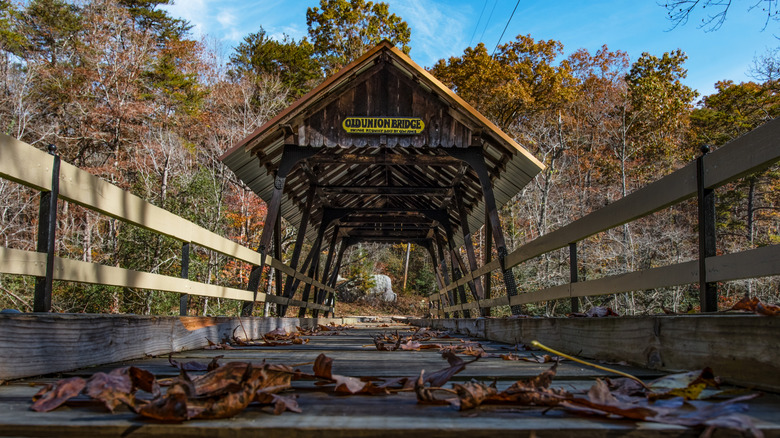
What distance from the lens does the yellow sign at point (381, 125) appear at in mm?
9102

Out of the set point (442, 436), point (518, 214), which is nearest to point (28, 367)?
point (442, 436)

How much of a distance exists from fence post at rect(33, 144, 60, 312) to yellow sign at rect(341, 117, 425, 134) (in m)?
6.63

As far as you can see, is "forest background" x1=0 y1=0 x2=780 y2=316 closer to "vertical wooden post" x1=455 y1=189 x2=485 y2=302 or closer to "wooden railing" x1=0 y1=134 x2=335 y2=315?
"vertical wooden post" x1=455 y1=189 x2=485 y2=302

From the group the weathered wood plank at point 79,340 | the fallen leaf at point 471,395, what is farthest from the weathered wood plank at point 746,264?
the weathered wood plank at point 79,340

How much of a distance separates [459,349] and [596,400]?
2707mm

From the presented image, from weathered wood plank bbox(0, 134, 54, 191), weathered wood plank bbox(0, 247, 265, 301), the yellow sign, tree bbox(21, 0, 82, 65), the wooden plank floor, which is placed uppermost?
tree bbox(21, 0, 82, 65)

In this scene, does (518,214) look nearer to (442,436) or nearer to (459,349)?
(459,349)

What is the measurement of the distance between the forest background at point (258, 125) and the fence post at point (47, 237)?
41.0ft

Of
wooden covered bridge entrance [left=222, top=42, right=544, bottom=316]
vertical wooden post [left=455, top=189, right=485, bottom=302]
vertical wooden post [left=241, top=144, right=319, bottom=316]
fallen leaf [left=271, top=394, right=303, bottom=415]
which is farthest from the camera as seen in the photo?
vertical wooden post [left=455, top=189, right=485, bottom=302]

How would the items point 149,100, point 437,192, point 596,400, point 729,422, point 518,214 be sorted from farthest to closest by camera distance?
point 518,214 → point 149,100 → point 437,192 → point 596,400 → point 729,422

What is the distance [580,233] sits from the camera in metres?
4.25

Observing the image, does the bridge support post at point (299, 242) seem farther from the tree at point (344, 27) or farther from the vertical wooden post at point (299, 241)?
the tree at point (344, 27)

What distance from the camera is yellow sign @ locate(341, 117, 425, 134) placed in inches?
358

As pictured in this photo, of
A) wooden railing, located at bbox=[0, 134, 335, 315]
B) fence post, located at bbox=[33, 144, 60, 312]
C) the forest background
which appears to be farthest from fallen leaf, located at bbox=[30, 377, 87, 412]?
the forest background
